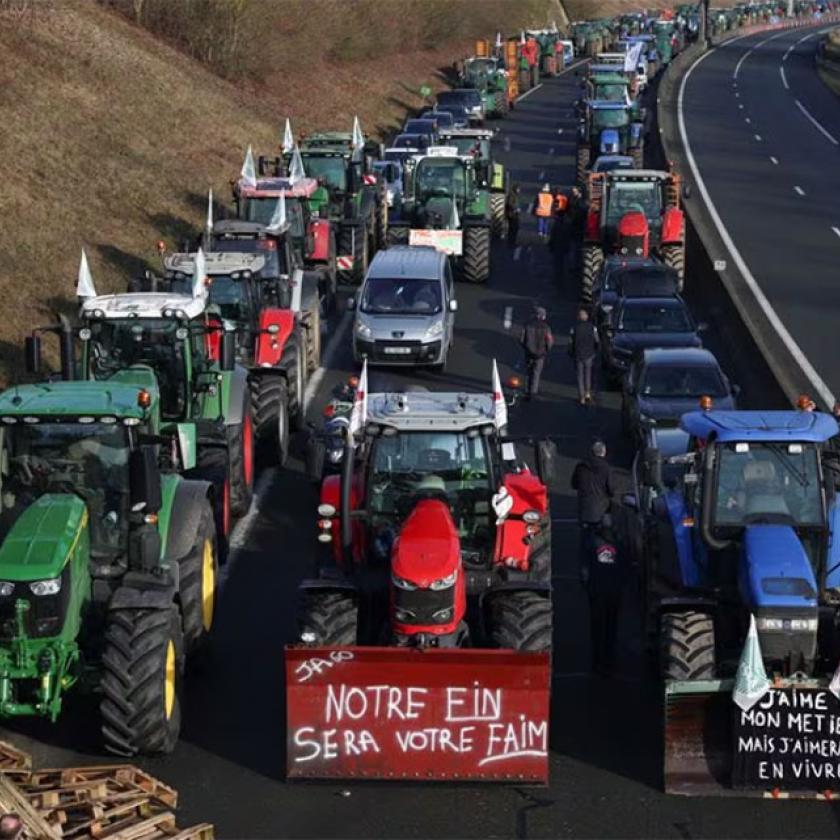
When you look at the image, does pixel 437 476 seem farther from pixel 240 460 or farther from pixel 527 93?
pixel 527 93

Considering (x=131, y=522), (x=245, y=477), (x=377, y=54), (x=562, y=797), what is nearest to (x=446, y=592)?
(x=562, y=797)

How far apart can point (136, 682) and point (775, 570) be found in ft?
15.7

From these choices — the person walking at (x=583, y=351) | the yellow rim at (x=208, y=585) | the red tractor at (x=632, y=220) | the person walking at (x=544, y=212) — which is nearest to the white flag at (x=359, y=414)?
the yellow rim at (x=208, y=585)

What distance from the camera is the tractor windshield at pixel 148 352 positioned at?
63.9 feet

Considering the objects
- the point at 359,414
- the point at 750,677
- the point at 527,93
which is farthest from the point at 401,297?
the point at 527,93

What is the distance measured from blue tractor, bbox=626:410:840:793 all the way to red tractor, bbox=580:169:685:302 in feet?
62.8

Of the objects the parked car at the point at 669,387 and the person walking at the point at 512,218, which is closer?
the parked car at the point at 669,387

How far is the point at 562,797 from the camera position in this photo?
13836 millimetres

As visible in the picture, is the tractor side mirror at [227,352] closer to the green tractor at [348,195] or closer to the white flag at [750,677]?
the white flag at [750,677]

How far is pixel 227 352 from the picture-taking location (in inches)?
773

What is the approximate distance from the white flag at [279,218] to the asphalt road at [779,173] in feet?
27.6

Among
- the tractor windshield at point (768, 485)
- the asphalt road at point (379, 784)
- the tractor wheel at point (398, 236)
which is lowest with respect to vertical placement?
the asphalt road at point (379, 784)

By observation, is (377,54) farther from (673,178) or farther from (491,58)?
(673,178)

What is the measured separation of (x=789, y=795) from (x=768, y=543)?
6.48ft
